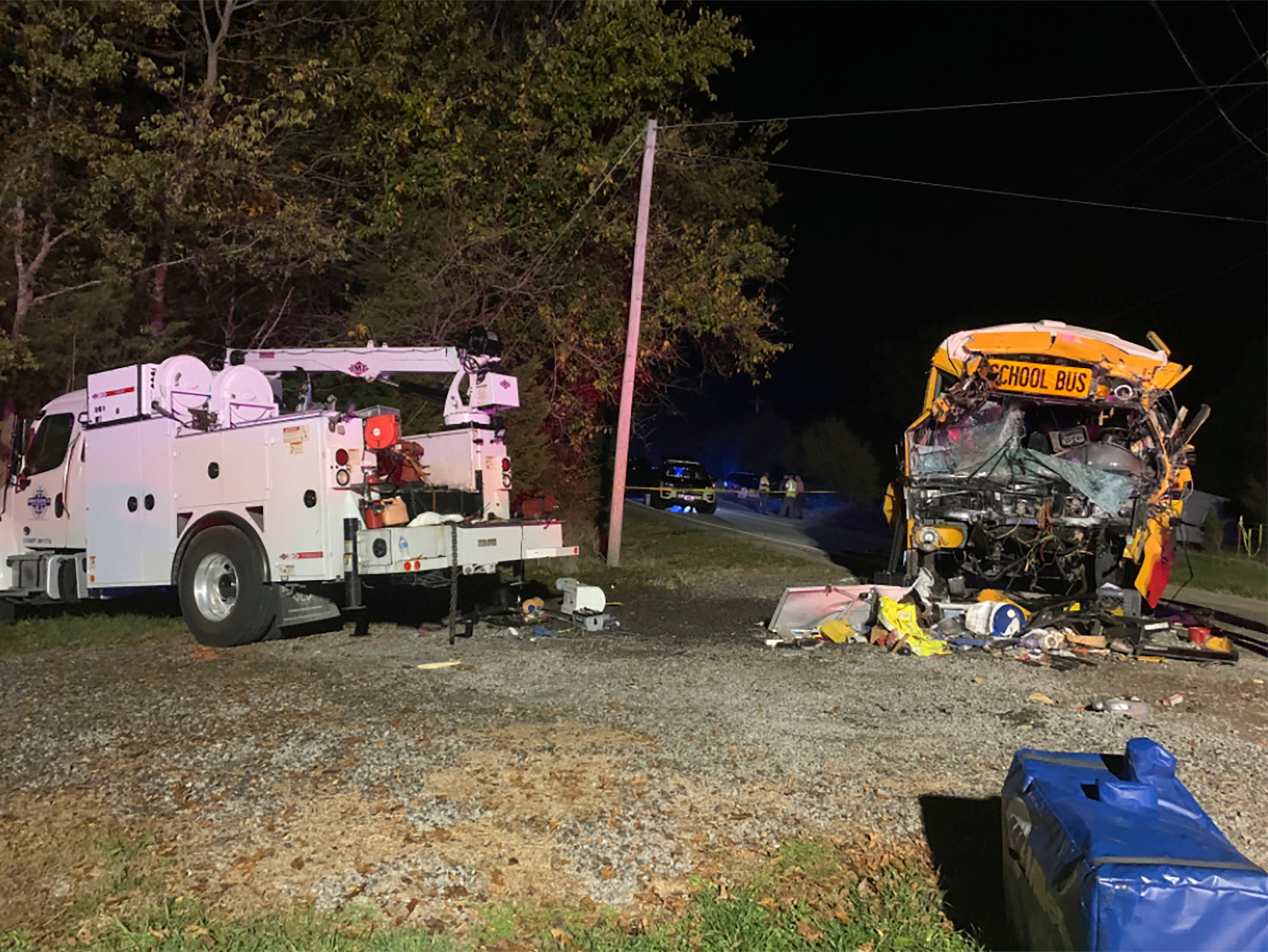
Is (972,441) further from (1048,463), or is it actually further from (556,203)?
(556,203)

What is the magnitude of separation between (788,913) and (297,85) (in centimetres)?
1310

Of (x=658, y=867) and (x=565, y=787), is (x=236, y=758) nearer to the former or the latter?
(x=565, y=787)

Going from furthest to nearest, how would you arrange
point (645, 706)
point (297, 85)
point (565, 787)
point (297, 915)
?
point (297, 85), point (645, 706), point (565, 787), point (297, 915)

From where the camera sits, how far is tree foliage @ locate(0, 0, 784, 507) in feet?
39.6

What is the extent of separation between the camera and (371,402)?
13844mm

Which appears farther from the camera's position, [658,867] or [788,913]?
[658,867]

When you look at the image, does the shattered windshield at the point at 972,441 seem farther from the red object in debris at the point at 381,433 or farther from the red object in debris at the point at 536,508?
the red object in debris at the point at 381,433

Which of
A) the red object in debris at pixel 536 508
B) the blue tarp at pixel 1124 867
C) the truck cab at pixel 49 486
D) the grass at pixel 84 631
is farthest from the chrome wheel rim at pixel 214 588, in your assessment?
the blue tarp at pixel 1124 867

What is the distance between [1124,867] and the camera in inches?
102

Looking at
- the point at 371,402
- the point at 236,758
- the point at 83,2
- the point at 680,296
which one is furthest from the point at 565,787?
the point at 680,296

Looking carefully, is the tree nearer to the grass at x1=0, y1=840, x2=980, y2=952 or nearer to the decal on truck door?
the decal on truck door

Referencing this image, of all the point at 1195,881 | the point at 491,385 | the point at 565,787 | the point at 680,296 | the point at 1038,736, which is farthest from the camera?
the point at 680,296

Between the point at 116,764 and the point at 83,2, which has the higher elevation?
the point at 83,2

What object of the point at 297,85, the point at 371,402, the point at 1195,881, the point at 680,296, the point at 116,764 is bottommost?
the point at 116,764
